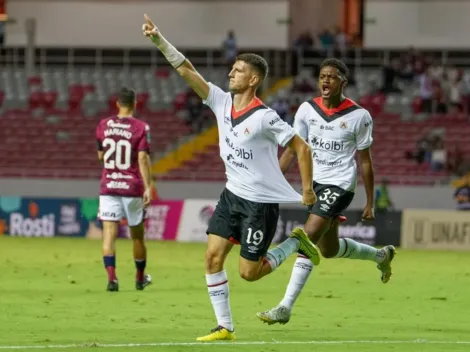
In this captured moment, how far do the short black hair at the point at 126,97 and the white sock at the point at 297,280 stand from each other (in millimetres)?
4039

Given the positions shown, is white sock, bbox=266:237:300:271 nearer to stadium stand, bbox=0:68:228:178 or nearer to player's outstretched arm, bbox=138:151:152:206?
player's outstretched arm, bbox=138:151:152:206

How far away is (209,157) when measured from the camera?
36.2 m

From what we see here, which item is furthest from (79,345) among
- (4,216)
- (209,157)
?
(209,157)

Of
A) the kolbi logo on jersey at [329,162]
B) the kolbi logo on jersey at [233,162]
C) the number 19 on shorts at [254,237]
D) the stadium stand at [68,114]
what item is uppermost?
the kolbi logo on jersey at [233,162]

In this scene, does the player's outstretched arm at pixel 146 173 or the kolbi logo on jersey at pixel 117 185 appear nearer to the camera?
the player's outstretched arm at pixel 146 173

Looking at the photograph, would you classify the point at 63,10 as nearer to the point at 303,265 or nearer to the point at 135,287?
the point at 135,287

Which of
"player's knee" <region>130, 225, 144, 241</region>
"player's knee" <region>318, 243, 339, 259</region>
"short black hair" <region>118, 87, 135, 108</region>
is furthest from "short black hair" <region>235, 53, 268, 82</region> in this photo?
"player's knee" <region>130, 225, 144, 241</region>

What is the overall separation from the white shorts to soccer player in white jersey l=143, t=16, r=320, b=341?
4889mm

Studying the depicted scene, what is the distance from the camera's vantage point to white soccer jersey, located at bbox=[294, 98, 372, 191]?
12773mm

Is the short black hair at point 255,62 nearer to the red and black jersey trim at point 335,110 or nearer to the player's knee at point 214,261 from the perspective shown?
the player's knee at point 214,261

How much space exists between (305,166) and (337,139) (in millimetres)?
2377

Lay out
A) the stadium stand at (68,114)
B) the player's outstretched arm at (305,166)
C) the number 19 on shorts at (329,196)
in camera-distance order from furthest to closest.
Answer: the stadium stand at (68,114)
the number 19 on shorts at (329,196)
the player's outstretched arm at (305,166)

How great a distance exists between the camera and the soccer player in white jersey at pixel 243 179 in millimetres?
10719

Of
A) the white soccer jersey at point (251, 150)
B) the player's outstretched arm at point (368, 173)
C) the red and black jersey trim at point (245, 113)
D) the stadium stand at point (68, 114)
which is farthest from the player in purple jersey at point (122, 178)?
the stadium stand at point (68, 114)
